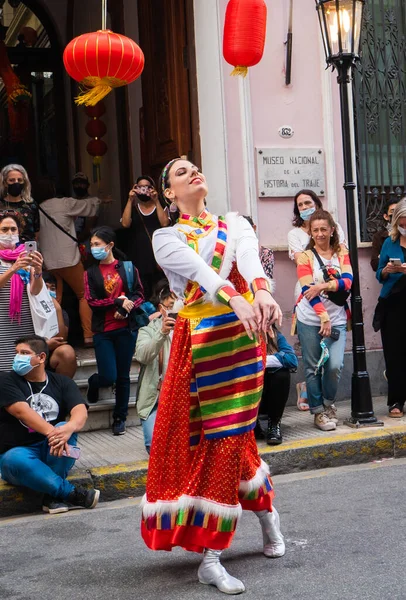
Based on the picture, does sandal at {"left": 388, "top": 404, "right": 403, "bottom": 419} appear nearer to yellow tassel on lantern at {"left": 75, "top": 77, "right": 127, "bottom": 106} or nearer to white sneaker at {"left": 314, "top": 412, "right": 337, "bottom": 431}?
white sneaker at {"left": 314, "top": 412, "right": 337, "bottom": 431}

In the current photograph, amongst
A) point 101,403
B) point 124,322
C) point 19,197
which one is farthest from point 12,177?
point 101,403

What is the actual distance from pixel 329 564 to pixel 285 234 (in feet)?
16.8

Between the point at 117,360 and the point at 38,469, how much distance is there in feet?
6.63

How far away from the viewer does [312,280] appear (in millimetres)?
7863

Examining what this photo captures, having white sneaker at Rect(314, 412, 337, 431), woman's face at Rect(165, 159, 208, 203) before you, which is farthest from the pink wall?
Result: woman's face at Rect(165, 159, 208, 203)

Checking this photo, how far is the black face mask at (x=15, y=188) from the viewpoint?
8461mm

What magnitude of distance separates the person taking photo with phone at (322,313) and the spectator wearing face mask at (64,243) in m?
2.58

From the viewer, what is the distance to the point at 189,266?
4.29 m

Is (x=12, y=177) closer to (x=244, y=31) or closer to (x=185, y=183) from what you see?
(x=244, y=31)

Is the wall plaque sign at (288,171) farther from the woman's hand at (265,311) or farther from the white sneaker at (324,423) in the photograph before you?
the woman's hand at (265,311)

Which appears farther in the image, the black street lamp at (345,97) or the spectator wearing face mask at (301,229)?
the spectator wearing face mask at (301,229)

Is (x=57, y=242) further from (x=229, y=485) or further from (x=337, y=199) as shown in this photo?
(x=229, y=485)

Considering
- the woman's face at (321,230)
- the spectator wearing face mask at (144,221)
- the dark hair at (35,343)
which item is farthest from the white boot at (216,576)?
the spectator wearing face mask at (144,221)

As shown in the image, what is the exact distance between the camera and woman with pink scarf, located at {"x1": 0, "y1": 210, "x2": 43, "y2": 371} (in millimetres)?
7023
